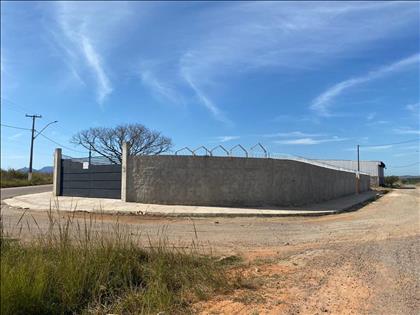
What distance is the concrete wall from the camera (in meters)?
24.5

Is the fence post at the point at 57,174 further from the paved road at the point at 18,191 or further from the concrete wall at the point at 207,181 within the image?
the concrete wall at the point at 207,181

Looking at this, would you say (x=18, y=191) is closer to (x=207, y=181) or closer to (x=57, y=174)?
(x=57, y=174)

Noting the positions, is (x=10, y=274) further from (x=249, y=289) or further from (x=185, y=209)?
(x=185, y=209)

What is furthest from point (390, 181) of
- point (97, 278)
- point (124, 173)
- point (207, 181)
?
point (97, 278)

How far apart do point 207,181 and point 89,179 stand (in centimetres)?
974

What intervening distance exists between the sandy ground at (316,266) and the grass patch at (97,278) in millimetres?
524

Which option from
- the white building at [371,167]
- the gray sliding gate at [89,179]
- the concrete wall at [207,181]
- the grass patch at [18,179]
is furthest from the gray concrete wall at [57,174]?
the white building at [371,167]

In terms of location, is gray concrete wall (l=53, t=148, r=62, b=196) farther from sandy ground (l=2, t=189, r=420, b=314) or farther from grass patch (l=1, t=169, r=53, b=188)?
grass patch (l=1, t=169, r=53, b=188)

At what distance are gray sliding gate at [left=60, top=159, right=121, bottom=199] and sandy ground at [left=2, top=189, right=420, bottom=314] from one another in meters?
11.7

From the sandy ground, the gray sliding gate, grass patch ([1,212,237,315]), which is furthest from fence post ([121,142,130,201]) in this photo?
grass patch ([1,212,237,315])

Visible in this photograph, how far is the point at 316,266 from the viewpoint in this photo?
9375mm

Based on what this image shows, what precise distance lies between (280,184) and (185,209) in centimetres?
623

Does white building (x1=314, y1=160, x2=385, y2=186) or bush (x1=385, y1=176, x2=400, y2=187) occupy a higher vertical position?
white building (x1=314, y1=160, x2=385, y2=186)

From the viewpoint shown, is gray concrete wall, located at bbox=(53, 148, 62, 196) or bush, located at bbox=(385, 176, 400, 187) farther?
bush, located at bbox=(385, 176, 400, 187)
